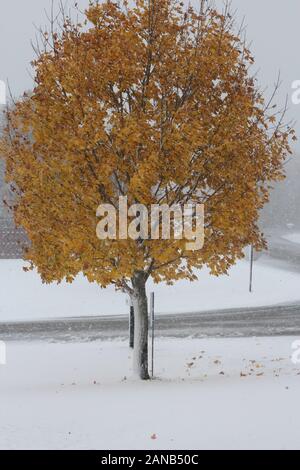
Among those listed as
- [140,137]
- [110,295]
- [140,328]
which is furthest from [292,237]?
[140,137]

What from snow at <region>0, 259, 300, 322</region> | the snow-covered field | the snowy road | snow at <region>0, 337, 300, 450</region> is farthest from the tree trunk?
the snow-covered field

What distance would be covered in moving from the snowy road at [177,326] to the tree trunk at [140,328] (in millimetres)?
5700

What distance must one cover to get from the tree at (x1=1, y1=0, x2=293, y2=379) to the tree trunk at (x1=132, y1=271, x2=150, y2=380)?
133 centimetres

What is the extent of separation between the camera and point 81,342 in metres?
18.9

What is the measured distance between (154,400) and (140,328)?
297 cm

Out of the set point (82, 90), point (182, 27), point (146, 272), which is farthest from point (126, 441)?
point (182, 27)

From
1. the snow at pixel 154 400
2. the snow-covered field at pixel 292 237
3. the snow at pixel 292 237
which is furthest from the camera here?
the snow at pixel 292 237

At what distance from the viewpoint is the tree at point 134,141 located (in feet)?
38.4

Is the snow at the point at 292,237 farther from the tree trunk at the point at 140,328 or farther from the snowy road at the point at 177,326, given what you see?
the tree trunk at the point at 140,328

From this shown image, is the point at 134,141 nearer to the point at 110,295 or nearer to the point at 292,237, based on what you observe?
the point at 110,295

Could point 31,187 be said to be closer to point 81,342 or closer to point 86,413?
point 86,413

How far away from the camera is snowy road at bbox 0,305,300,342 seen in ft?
65.0

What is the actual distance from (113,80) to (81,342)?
9353mm

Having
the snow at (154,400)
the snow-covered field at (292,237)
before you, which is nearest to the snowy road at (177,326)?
the snow at (154,400)
